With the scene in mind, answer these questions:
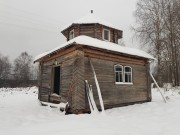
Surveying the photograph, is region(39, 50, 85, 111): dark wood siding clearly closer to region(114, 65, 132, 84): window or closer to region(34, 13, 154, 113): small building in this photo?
region(34, 13, 154, 113): small building

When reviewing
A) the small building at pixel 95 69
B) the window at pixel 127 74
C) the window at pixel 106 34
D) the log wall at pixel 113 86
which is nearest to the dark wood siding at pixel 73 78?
the small building at pixel 95 69

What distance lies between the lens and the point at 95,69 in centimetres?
1066

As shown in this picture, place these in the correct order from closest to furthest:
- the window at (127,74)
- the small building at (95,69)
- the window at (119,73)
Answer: the small building at (95,69) < the window at (119,73) < the window at (127,74)

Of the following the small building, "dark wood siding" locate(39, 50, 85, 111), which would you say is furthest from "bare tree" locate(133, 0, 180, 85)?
"dark wood siding" locate(39, 50, 85, 111)

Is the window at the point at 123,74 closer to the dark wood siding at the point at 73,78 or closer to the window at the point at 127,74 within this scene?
the window at the point at 127,74

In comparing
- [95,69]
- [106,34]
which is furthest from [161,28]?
[95,69]

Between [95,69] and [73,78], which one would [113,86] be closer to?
[95,69]

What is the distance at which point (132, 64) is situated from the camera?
1319 cm

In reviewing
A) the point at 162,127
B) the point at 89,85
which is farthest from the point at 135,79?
the point at 162,127

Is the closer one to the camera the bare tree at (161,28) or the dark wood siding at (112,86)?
the dark wood siding at (112,86)

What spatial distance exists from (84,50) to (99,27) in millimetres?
4680

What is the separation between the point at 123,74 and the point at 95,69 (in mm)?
2612

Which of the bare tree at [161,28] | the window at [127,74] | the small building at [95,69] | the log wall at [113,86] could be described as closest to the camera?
the small building at [95,69]

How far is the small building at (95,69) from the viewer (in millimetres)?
9961
